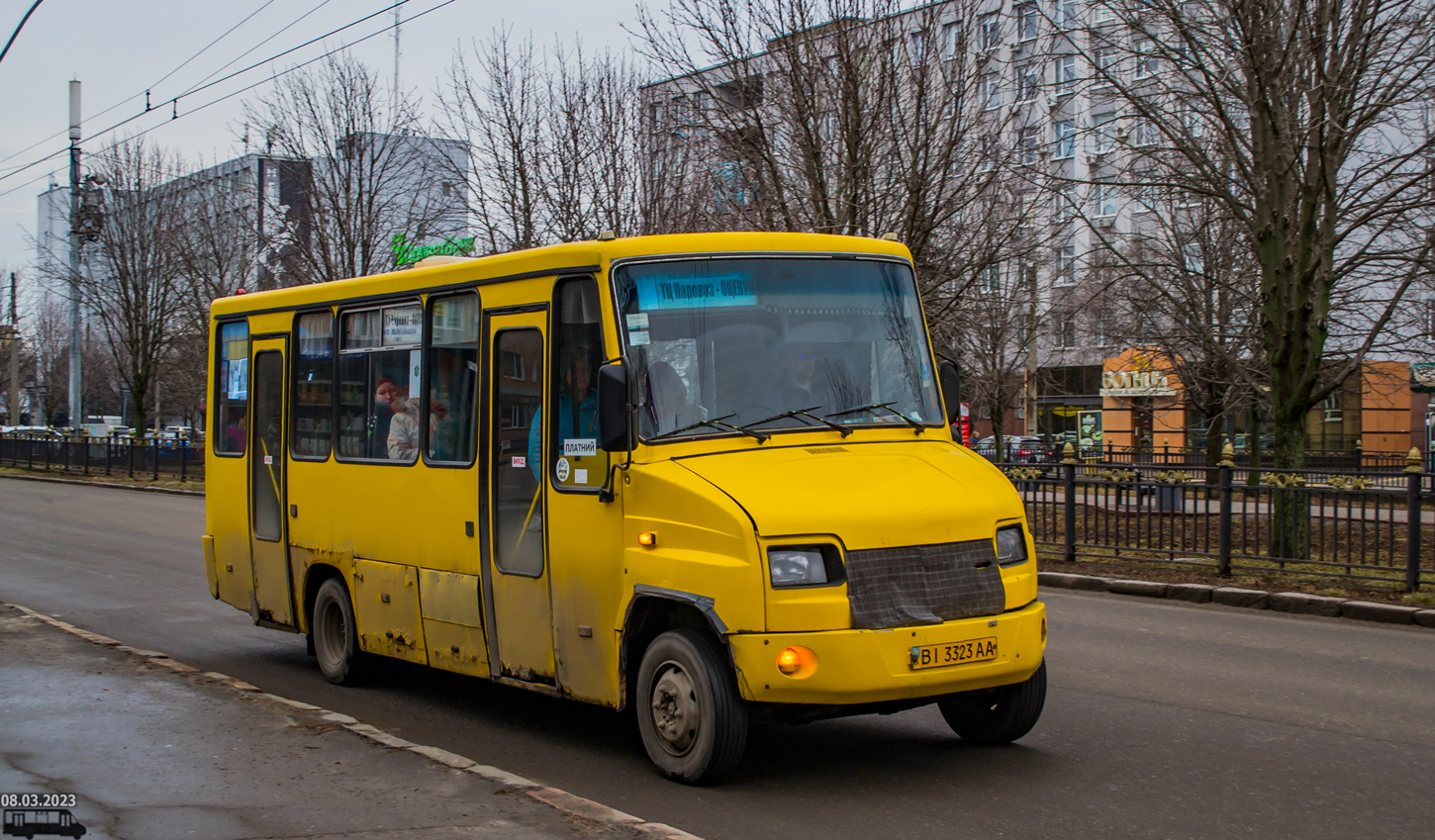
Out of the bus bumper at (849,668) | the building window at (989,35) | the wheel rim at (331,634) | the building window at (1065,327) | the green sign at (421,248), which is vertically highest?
the building window at (989,35)

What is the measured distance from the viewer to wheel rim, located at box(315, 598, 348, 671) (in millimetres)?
9281

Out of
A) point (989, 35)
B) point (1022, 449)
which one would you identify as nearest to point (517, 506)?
point (989, 35)

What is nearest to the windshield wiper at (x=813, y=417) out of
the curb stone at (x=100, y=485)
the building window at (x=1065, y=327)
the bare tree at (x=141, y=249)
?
the building window at (x=1065, y=327)

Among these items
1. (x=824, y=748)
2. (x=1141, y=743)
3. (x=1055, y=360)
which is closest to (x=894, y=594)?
(x=824, y=748)

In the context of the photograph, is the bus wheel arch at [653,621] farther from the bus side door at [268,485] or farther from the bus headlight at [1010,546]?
the bus side door at [268,485]

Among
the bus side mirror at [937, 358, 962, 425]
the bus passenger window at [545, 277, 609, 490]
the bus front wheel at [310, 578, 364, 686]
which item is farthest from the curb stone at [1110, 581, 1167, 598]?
the bus passenger window at [545, 277, 609, 490]

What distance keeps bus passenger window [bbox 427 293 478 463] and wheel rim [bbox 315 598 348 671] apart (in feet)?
6.33

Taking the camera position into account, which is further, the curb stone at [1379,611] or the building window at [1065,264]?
the building window at [1065,264]

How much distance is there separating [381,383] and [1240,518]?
9.87 metres

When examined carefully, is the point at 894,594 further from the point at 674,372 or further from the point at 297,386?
the point at 297,386

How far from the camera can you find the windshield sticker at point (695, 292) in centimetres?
661

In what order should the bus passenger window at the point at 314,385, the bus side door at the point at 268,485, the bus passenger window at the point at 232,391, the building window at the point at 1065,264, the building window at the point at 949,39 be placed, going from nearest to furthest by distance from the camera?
the bus passenger window at the point at 314,385 → the bus side door at the point at 268,485 → the bus passenger window at the point at 232,391 → the building window at the point at 949,39 → the building window at the point at 1065,264

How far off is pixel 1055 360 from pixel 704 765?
165ft

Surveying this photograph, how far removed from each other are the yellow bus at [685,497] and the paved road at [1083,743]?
36 cm
